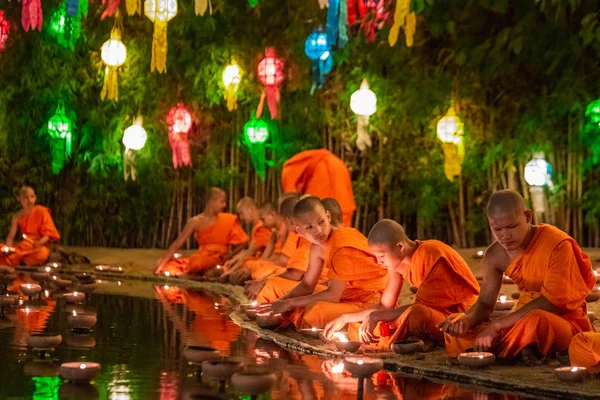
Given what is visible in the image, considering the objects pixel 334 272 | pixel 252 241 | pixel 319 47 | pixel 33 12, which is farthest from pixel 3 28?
pixel 334 272

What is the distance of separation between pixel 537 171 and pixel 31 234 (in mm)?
6110

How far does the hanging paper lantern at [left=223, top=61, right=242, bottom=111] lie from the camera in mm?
12625

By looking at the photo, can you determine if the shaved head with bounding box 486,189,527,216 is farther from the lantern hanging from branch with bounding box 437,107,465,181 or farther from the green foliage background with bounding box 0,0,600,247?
the lantern hanging from branch with bounding box 437,107,465,181

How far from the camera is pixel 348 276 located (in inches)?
270

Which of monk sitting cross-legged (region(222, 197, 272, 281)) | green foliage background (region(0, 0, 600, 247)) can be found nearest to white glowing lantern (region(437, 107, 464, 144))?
green foliage background (region(0, 0, 600, 247))

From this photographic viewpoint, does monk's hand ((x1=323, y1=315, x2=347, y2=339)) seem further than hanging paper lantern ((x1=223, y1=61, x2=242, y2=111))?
No

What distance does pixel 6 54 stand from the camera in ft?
47.4

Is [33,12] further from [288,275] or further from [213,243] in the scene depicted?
[213,243]

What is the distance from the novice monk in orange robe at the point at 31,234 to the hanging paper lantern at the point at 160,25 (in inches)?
190

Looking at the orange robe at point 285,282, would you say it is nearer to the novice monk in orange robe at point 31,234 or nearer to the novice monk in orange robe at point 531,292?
the novice monk in orange robe at point 531,292

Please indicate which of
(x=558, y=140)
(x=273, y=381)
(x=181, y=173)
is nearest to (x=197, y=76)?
(x=181, y=173)

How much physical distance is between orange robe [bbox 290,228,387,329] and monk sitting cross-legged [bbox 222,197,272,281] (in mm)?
4276

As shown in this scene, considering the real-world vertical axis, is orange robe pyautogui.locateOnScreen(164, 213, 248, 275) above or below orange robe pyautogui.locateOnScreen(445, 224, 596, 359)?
above

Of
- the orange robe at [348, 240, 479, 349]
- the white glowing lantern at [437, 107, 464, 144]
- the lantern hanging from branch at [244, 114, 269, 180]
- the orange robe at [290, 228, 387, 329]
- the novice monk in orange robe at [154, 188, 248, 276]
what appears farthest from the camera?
the lantern hanging from branch at [244, 114, 269, 180]
